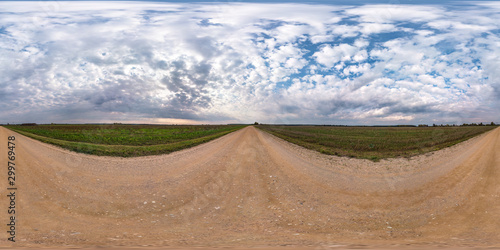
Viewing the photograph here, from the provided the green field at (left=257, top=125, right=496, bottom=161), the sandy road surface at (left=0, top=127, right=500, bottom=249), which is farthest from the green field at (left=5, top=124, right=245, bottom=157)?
the green field at (left=257, top=125, right=496, bottom=161)

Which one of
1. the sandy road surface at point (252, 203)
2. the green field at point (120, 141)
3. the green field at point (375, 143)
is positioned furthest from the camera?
the green field at point (375, 143)

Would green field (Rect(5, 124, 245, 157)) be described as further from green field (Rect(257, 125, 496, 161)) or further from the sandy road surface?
green field (Rect(257, 125, 496, 161))

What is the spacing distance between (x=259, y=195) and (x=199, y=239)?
342 cm

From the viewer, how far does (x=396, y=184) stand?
1092 cm

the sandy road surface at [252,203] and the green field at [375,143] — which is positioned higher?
the green field at [375,143]

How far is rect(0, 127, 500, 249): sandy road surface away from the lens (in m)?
6.26

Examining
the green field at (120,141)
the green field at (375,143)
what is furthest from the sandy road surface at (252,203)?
the green field at (375,143)

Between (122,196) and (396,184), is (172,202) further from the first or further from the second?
(396,184)

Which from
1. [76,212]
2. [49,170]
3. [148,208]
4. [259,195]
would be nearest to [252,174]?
[259,195]

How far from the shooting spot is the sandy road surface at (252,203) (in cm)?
626

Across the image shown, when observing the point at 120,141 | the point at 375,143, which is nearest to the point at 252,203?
the point at 375,143

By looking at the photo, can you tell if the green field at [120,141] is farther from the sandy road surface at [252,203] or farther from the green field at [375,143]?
the green field at [375,143]

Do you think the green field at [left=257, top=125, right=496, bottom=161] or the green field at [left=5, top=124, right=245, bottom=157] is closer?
the green field at [left=5, top=124, right=245, bottom=157]

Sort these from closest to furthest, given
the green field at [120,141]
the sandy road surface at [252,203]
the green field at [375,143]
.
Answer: the sandy road surface at [252,203]
the green field at [120,141]
the green field at [375,143]
